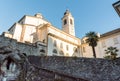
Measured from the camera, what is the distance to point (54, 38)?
3912 centimetres

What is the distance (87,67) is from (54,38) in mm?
28125

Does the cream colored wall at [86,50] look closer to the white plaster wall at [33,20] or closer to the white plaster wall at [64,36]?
the white plaster wall at [64,36]

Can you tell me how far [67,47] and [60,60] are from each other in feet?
96.0

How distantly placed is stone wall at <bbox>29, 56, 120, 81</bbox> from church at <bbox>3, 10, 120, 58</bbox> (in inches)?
826

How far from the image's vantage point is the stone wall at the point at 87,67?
10.4 m

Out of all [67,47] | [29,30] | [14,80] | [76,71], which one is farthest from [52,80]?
[29,30]

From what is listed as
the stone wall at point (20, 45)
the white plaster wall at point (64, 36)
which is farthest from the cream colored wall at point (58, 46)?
the stone wall at point (20, 45)

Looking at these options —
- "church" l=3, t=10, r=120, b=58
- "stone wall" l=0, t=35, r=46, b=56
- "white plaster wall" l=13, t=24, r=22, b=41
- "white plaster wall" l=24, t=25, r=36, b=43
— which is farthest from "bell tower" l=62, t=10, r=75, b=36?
"stone wall" l=0, t=35, r=46, b=56

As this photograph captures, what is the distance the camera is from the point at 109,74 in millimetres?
10383

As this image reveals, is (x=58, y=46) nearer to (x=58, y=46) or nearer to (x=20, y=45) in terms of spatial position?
(x=58, y=46)

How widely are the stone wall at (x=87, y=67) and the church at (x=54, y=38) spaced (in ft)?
68.8

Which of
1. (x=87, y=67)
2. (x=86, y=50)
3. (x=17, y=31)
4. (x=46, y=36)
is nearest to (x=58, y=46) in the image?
(x=46, y=36)

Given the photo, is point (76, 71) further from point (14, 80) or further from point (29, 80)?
point (14, 80)

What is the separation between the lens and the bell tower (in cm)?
5269
